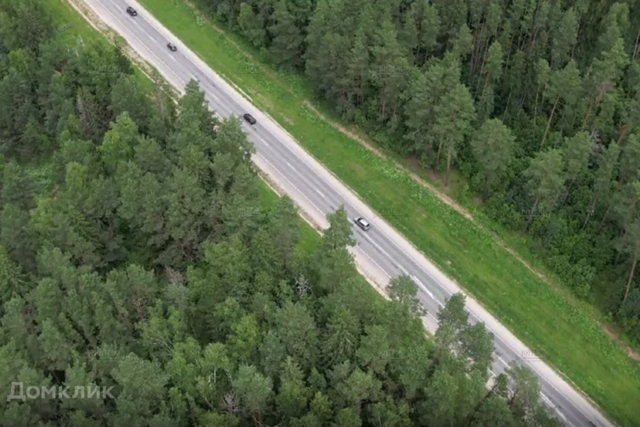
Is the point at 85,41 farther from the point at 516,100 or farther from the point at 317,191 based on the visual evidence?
the point at 516,100

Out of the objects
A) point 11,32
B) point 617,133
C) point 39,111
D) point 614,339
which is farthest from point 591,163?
point 11,32

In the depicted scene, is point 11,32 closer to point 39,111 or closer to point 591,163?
point 39,111

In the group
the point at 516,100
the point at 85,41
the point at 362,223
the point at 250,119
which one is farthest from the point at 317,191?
the point at 85,41

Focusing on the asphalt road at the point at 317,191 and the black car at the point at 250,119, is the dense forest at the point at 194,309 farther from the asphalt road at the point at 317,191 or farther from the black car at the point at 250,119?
the black car at the point at 250,119

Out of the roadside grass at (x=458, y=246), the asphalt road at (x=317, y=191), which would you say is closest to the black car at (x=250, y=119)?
the asphalt road at (x=317, y=191)

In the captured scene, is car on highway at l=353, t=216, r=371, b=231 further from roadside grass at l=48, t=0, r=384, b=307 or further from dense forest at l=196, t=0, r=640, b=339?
dense forest at l=196, t=0, r=640, b=339

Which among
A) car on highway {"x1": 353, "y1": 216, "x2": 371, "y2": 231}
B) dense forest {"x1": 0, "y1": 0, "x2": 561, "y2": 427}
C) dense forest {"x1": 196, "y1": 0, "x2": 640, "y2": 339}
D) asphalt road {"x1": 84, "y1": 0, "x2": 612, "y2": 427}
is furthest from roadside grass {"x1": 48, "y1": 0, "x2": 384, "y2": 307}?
dense forest {"x1": 196, "y1": 0, "x2": 640, "y2": 339}
